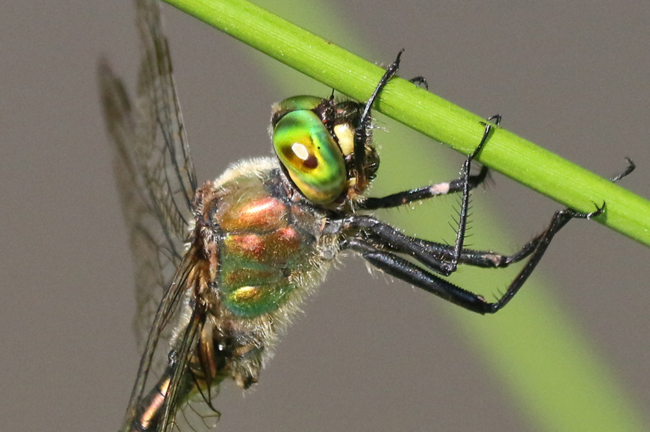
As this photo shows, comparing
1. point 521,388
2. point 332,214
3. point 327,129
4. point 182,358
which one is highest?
point 327,129

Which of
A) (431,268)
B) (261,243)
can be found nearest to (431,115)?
(431,268)

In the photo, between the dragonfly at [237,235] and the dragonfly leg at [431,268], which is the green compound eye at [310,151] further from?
the dragonfly leg at [431,268]

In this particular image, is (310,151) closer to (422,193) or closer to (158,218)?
(422,193)

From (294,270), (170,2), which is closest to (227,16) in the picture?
(170,2)

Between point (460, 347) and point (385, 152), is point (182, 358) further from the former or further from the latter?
point (460, 347)

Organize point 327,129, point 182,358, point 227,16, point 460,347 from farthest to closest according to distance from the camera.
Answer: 1. point 460,347
2. point 182,358
3. point 327,129
4. point 227,16

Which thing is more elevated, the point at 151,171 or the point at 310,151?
the point at 310,151

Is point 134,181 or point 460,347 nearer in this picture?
point 134,181
